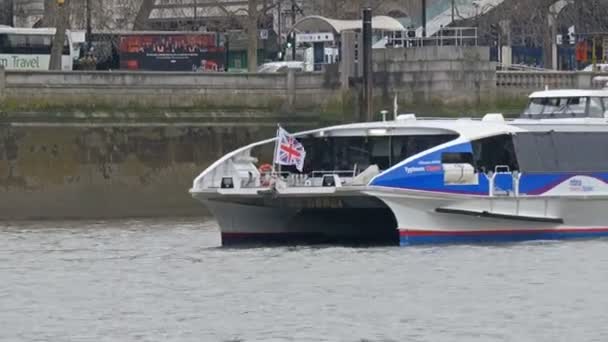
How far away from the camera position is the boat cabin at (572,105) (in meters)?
40.8

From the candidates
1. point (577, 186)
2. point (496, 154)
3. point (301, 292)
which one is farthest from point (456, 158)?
point (301, 292)

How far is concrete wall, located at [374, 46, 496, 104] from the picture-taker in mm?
51625

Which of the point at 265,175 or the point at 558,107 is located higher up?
the point at 558,107

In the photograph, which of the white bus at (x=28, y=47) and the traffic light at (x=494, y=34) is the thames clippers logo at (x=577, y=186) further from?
the traffic light at (x=494, y=34)

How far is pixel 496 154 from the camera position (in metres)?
38.5

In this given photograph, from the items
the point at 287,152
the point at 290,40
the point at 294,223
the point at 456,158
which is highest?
the point at 290,40

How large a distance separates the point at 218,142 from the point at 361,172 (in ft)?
41.5

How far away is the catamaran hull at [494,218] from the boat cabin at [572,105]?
228cm

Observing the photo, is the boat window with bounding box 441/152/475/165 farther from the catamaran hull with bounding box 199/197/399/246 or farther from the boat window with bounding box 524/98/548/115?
the boat window with bounding box 524/98/548/115

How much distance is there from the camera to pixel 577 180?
38938mm

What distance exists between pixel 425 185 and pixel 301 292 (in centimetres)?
604

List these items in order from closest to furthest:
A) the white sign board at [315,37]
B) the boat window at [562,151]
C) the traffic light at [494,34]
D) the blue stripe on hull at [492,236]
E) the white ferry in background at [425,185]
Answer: the white ferry in background at [425,185], the blue stripe on hull at [492,236], the boat window at [562,151], the white sign board at [315,37], the traffic light at [494,34]

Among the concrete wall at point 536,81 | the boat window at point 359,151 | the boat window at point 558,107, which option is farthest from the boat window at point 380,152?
the concrete wall at point 536,81

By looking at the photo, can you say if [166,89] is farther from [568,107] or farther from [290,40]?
[290,40]
